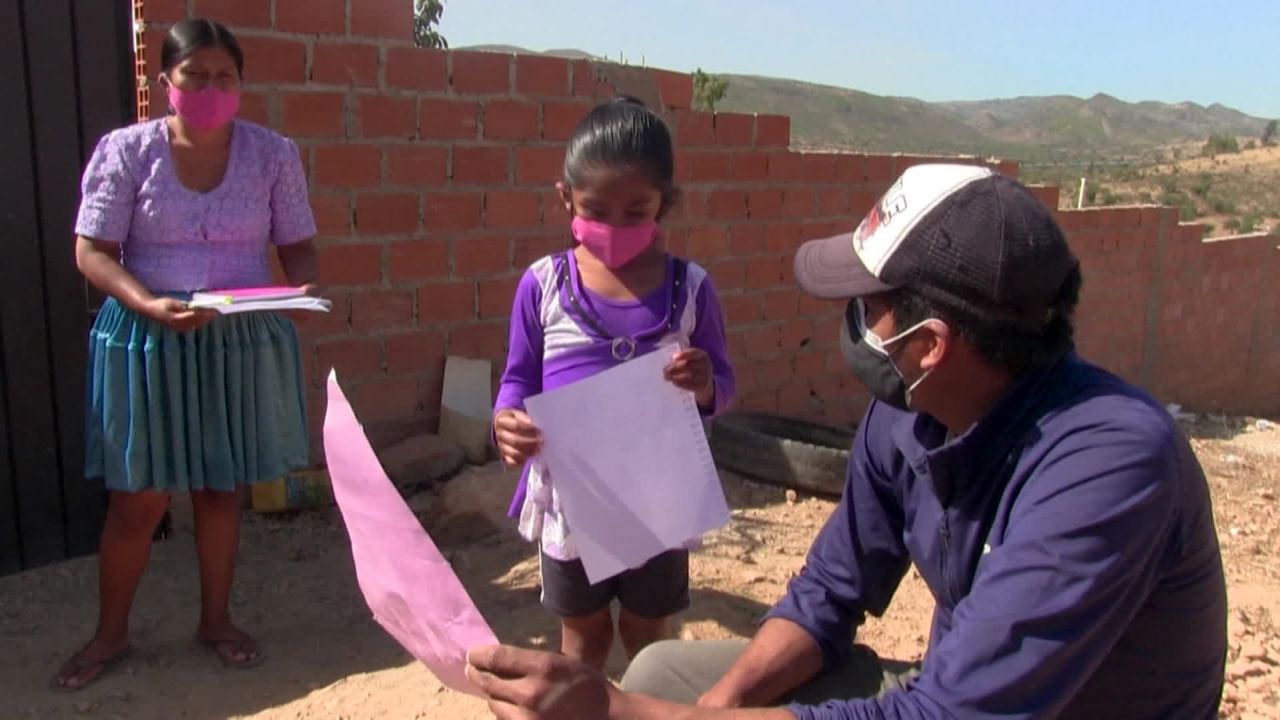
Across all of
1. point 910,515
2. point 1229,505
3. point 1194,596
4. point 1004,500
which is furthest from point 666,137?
point 1229,505

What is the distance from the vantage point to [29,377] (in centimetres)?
372

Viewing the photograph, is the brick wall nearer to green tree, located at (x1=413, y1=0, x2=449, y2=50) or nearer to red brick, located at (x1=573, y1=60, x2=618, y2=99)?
red brick, located at (x1=573, y1=60, x2=618, y2=99)

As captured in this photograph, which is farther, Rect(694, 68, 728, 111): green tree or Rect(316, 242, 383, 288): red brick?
Rect(694, 68, 728, 111): green tree

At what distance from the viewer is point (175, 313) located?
2.85 metres

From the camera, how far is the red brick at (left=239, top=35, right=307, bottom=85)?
388 cm

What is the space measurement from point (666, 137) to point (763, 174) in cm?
306

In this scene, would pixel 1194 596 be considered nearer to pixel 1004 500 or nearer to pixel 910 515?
pixel 1004 500

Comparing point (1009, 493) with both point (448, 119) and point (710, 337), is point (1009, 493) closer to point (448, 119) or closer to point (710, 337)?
point (710, 337)

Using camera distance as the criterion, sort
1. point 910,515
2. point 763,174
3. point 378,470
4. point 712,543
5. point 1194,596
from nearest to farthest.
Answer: point 378,470 → point 1194,596 → point 910,515 → point 712,543 → point 763,174

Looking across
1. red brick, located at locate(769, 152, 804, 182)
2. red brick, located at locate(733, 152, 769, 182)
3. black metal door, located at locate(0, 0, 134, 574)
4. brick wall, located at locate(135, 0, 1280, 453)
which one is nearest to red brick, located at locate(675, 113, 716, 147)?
brick wall, located at locate(135, 0, 1280, 453)

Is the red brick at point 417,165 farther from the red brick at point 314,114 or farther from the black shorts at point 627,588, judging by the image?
the black shorts at point 627,588

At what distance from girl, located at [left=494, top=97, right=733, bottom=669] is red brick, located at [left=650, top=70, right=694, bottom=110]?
2.53m

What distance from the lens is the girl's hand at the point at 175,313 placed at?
2850mm

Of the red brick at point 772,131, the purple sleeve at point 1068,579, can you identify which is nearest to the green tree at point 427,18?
the red brick at point 772,131
